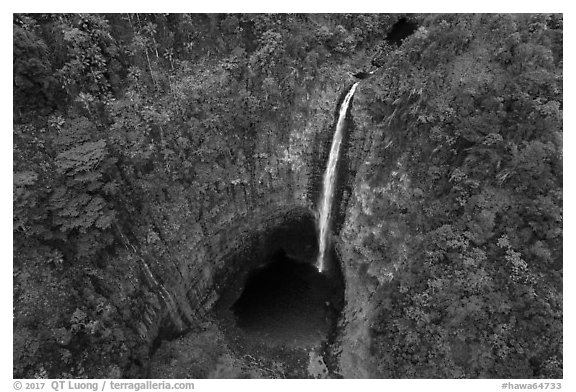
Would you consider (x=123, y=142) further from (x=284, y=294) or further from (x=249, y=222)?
(x=284, y=294)

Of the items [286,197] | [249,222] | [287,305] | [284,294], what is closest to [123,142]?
[249,222]

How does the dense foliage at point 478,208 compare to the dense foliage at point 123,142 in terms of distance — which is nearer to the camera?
the dense foliage at point 478,208

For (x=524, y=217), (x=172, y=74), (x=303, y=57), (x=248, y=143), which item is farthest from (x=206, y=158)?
(x=524, y=217)

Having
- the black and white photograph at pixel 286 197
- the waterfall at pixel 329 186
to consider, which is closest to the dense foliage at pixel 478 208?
the black and white photograph at pixel 286 197

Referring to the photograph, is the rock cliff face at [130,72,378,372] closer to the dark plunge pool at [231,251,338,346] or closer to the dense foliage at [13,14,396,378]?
the dense foliage at [13,14,396,378]

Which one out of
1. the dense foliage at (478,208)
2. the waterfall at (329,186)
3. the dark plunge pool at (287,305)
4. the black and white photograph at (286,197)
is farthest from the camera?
the waterfall at (329,186)

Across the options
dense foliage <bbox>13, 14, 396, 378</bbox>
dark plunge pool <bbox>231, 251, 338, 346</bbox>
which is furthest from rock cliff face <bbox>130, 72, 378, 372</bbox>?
dark plunge pool <bbox>231, 251, 338, 346</bbox>

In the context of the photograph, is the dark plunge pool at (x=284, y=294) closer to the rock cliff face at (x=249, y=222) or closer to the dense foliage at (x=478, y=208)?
the rock cliff face at (x=249, y=222)
